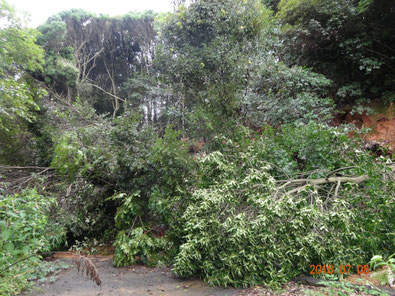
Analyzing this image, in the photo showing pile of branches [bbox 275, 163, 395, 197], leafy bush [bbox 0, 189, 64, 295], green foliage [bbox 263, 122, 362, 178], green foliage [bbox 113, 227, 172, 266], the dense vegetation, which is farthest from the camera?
green foliage [bbox 113, 227, 172, 266]

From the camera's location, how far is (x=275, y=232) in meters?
3.53

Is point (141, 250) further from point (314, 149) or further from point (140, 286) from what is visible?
point (314, 149)

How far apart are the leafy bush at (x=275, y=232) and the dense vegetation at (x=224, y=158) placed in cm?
2

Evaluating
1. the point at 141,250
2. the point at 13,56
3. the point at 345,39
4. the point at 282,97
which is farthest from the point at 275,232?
the point at 345,39

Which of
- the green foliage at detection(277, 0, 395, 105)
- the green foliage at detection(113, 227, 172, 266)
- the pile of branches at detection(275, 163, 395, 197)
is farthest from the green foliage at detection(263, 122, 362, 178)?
the green foliage at detection(277, 0, 395, 105)

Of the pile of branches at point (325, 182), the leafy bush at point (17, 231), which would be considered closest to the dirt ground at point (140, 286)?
the leafy bush at point (17, 231)

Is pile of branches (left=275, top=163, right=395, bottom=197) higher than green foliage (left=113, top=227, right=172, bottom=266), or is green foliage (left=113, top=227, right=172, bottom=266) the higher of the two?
pile of branches (left=275, top=163, right=395, bottom=197)

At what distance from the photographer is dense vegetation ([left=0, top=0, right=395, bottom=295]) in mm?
3531

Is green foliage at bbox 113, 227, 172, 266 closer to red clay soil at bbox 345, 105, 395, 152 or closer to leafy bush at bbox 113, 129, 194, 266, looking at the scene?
leafy bush at bbox 113, 129, 194, 266

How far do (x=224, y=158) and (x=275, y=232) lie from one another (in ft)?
6.25

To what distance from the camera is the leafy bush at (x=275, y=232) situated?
11.3 feet

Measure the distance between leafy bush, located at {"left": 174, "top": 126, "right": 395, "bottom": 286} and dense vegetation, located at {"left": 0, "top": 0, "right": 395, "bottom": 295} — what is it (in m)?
0.02
